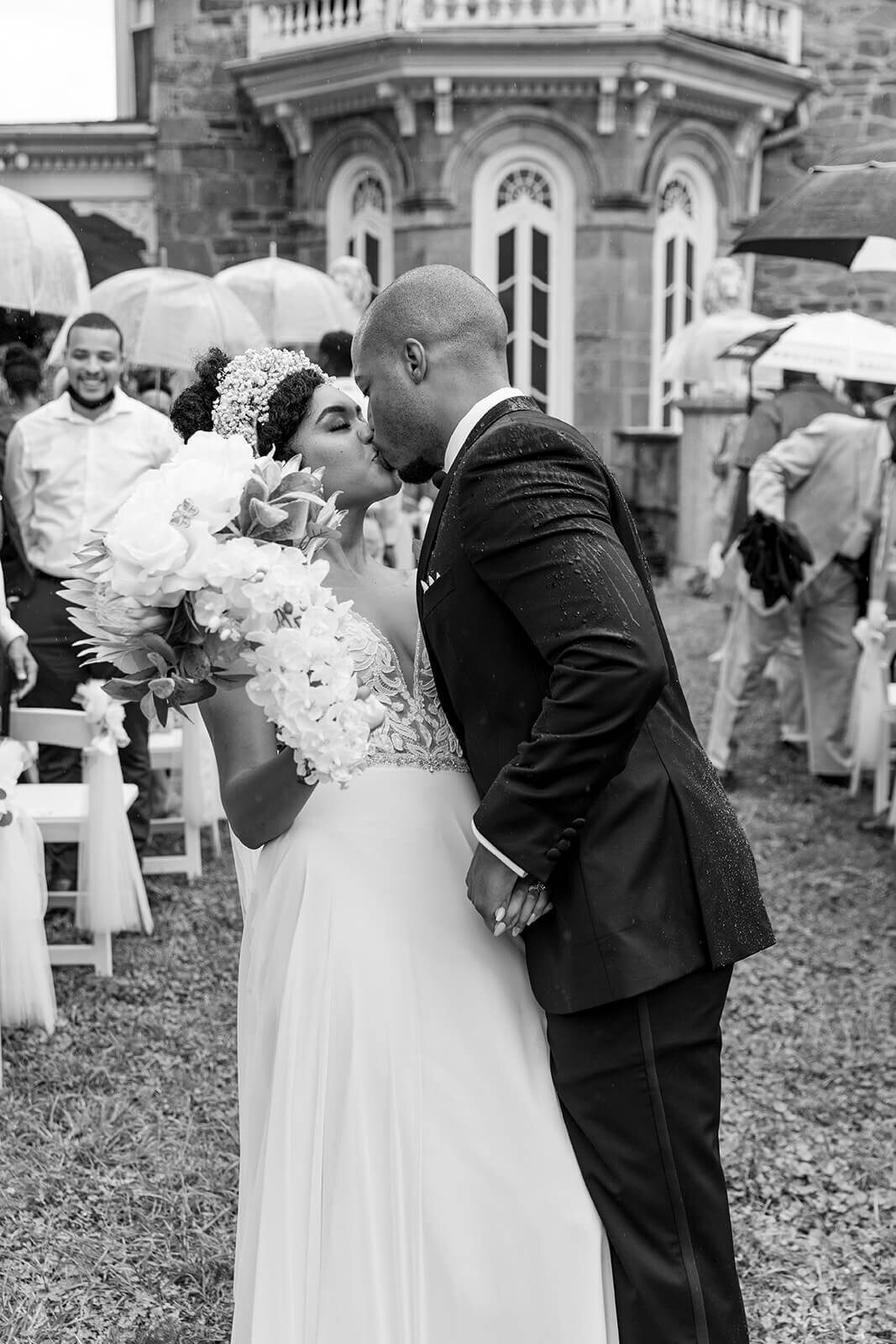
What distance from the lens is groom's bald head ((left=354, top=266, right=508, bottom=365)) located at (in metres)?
2.29

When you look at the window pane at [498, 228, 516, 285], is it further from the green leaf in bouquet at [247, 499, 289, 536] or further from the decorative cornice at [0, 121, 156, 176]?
the green leaf in bouquet at [247, 499, 289, 536]

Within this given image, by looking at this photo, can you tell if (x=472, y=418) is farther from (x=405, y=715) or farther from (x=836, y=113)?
(x=836, y=113)

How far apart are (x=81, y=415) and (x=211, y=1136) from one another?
326 centimetres

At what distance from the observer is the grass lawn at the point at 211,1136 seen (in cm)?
349

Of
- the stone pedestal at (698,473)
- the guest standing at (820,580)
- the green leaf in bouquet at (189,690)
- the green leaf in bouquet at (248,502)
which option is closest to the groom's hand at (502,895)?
the green leaf in bouquet at (189,690)

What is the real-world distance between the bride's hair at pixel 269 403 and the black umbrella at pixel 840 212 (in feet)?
8.30

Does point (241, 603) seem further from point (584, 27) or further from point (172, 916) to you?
point (584, 27)

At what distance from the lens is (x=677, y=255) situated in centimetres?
1867

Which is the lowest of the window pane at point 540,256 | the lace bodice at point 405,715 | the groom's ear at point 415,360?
the lace bodice at point 405,715

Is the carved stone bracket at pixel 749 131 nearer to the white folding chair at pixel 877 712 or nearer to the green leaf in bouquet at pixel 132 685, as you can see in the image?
the white folding chair at pixel 877 712

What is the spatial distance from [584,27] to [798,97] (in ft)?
11.5

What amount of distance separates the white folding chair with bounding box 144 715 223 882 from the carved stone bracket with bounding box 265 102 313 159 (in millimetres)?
12948

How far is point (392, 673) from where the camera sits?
2.58 meters

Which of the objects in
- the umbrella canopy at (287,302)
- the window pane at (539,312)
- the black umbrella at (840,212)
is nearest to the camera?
the black umbrella at (840,212)
